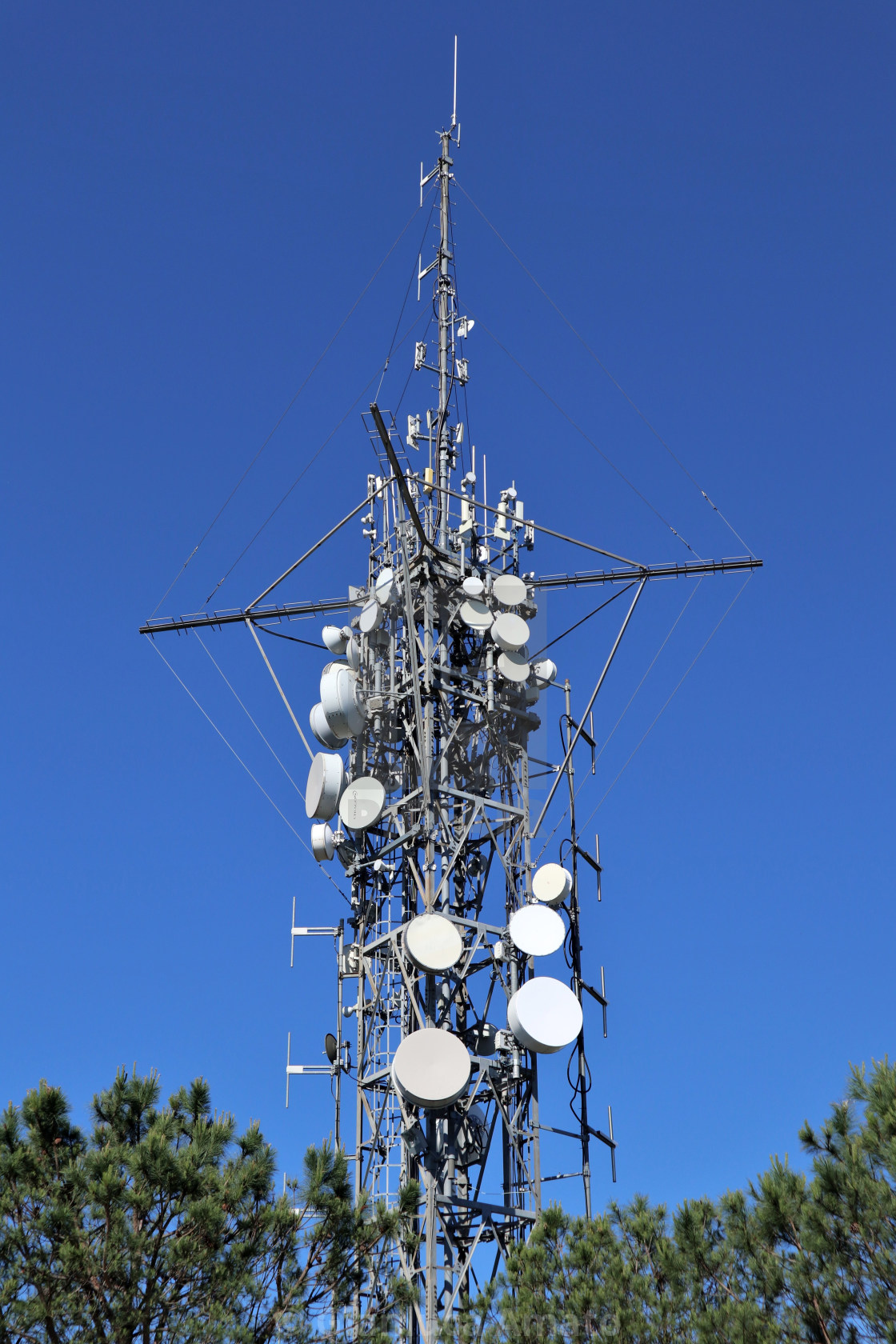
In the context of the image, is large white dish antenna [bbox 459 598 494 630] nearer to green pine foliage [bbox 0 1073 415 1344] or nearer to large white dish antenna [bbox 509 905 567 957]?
large white dish antenna [bbox 509 905 567 957]

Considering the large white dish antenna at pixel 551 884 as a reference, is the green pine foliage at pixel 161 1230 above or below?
below

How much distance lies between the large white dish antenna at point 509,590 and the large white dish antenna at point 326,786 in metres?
4.83

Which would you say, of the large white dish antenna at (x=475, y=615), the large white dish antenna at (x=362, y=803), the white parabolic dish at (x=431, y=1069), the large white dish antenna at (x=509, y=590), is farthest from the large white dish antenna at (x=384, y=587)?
the white parabolic dish at (x=431, y=1069)

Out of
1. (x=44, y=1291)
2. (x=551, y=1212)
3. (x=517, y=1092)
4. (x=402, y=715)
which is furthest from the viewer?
(x=402, y=715)

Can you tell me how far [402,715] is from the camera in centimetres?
3234

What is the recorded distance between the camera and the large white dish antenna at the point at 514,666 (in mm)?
32000

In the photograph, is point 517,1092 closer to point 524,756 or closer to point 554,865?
point 554,865

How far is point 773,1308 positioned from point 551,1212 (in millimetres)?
4072

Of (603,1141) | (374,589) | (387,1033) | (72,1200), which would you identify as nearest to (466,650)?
(374,589)

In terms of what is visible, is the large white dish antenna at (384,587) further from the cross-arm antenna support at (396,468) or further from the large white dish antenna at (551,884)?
the large white dish antenna at (551,884)

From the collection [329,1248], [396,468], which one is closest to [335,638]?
[396,468]

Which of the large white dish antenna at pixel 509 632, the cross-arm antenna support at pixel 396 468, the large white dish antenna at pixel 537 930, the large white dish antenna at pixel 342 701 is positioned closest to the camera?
the cross-arm antenna support at pixel 396 468

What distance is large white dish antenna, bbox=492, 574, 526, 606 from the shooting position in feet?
107

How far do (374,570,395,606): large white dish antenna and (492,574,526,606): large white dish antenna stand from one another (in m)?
2.22
